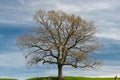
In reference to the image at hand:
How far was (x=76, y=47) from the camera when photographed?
251ft

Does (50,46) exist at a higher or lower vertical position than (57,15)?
lower

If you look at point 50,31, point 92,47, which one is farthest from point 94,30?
point 50,31

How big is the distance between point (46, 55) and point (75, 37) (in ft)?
20.7

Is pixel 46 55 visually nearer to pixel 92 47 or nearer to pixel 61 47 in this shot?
pixel 61 47

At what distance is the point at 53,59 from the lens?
7631 cm

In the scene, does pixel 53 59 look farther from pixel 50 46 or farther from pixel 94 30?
pixel 94 30

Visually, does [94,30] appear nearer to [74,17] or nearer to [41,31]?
[74,17]

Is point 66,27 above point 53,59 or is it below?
above

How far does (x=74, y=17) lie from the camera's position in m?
75.9

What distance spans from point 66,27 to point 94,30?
18.0ft

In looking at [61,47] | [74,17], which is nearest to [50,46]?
[61,47]

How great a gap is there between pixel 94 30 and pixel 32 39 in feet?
38.2

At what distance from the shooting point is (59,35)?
7531 centimetres

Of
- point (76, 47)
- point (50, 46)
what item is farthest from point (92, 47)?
point (50, 46)
